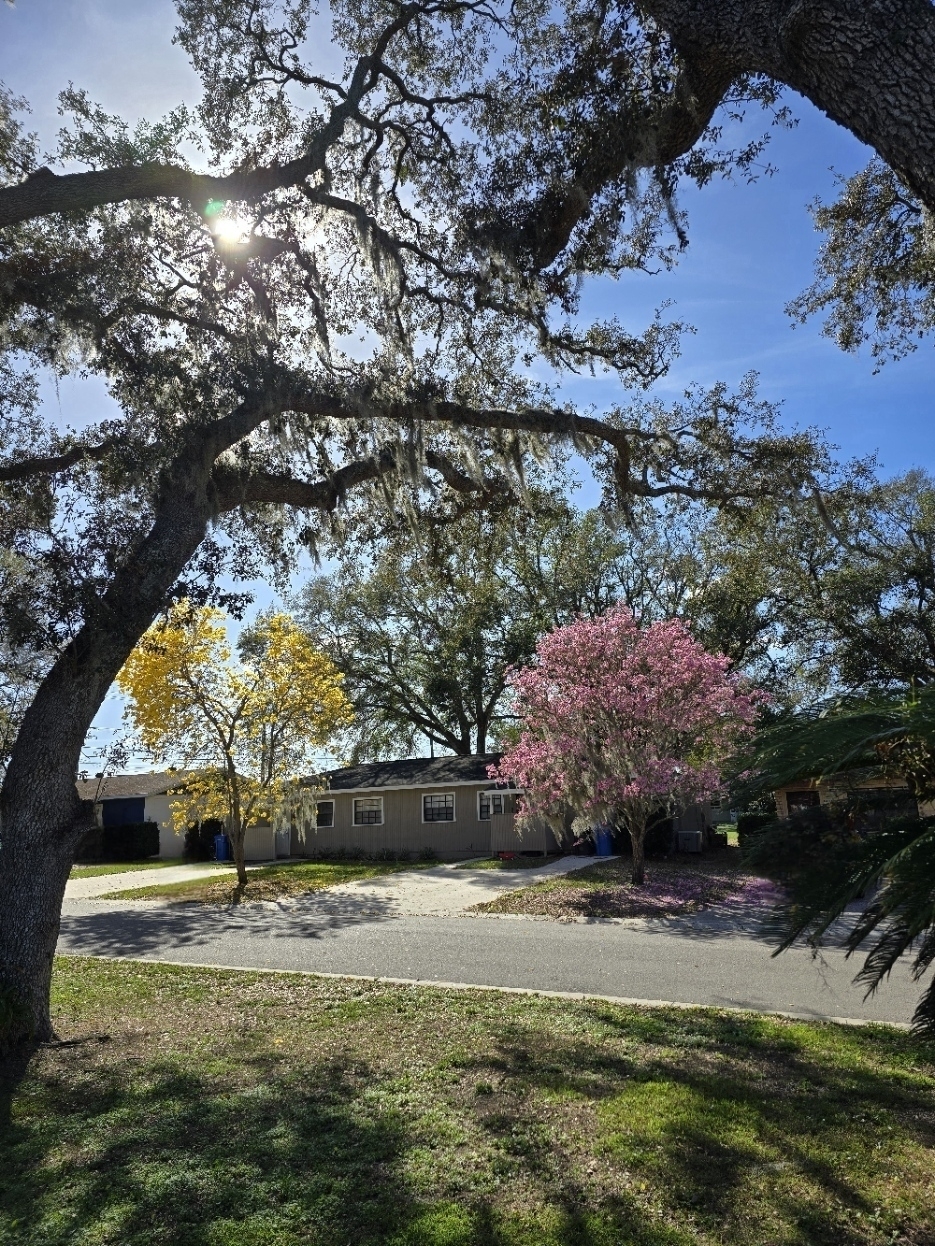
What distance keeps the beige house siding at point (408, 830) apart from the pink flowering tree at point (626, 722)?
9317mm

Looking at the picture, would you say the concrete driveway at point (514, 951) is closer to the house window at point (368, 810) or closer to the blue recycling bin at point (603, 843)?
the blue recycling bin at point (603, 843)

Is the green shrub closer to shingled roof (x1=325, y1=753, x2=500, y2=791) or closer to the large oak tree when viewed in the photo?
the large oak tree

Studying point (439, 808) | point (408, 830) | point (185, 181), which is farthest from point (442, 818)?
point (185, 181)

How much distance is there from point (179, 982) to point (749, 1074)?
6326 millimetres

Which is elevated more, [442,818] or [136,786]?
[136,786]

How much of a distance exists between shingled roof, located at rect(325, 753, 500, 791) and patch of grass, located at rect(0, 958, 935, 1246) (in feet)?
64.1

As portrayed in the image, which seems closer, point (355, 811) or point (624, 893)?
point (624, 893)

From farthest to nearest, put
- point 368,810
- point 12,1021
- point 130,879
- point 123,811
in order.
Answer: point 123,811 < point 368,810 < point 130,879 < point 12,1021

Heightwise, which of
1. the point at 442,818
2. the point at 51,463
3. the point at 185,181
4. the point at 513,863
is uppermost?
the point at 185,181

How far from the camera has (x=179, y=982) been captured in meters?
9.03

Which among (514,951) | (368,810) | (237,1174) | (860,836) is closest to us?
(860,836)

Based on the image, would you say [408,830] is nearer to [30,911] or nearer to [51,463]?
[51,463]

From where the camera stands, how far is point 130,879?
78.5 ft

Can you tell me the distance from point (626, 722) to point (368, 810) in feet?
47.8
